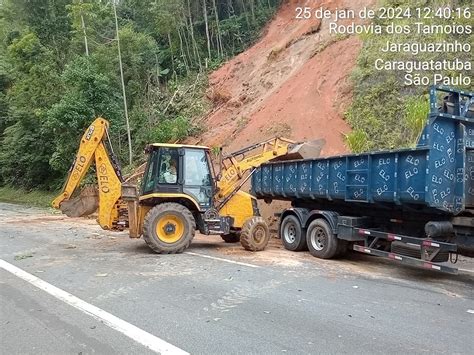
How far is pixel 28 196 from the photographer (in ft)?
121

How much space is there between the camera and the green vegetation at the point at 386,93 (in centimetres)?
1662

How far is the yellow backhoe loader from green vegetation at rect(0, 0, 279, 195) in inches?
587

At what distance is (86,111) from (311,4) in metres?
14.7

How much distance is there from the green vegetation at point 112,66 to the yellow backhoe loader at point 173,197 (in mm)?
14905

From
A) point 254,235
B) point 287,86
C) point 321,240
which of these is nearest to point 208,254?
point 254,235

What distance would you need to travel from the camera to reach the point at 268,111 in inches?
933

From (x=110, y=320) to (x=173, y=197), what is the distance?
5.72 meters

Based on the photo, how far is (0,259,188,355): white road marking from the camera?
5.06 metres

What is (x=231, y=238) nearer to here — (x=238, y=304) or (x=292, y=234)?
(x=292, y=234)

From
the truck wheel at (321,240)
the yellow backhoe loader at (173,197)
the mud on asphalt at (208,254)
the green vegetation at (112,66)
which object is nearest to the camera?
the mud on asphalt at (208,254)

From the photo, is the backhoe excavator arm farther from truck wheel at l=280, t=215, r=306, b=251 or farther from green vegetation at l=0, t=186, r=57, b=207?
green vegetation at l=0, t=186, r=57, b=207

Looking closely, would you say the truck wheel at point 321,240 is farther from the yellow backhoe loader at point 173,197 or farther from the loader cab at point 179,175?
the loader cab at point 179,175

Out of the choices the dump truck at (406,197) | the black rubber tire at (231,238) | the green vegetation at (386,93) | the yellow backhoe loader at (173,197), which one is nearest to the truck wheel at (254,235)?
the yellow backhoe loader at (173,197)

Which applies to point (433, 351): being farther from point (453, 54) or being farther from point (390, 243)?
point (453, 54)
